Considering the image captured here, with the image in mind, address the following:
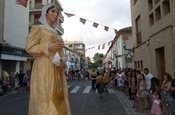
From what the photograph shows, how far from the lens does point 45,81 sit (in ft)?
11.9

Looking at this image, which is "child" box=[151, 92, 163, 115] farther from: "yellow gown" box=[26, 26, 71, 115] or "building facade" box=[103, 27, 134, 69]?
"building facade" box=[103, 27, 134, 69]

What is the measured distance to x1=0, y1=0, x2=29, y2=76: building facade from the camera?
24.3 metres

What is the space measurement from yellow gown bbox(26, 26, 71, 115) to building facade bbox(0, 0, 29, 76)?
20.6 metres

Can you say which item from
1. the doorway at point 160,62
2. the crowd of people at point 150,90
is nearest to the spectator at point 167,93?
the crowd of people at point 150,90

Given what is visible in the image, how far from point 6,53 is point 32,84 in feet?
70.9

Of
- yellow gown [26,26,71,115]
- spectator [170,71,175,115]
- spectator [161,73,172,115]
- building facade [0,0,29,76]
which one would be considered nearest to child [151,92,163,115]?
spectator [161,73,172,115]

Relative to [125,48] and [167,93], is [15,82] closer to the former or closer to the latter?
[125,48]

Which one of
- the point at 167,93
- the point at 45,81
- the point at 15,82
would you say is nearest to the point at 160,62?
→ the point at 167,93

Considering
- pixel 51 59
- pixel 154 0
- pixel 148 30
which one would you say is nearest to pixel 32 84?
pixel 51 59

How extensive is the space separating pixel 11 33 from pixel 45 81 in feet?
80.8

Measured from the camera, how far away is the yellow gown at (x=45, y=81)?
3562mm

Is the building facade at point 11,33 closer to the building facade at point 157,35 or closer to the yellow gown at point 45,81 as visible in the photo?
Answer: the building facade at point 157,35

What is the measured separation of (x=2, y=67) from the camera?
24.8 metres

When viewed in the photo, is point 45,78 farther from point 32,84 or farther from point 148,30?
point 148,30
